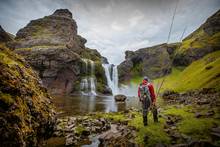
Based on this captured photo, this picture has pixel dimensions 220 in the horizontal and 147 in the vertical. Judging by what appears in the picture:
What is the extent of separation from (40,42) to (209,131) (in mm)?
125361

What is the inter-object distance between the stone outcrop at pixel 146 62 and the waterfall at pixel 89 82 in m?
53.7

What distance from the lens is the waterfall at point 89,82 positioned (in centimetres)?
9736

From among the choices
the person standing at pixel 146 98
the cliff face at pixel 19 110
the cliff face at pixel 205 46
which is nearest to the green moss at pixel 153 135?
the person standing at pixel 146 98

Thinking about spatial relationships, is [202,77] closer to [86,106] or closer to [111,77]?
[86,106]

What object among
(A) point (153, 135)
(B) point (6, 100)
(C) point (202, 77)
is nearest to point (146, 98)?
(A) point (153, 135)

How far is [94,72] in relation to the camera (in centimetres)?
10812

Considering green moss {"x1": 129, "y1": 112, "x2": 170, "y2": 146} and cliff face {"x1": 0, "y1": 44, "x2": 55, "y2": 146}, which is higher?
cliff face {"x1": 0, "y1": 44, "x2": 55, "y2": 146}

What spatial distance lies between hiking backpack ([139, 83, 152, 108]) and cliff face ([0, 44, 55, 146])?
683 centimetres

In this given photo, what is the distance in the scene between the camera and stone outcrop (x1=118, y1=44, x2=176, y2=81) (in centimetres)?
16150

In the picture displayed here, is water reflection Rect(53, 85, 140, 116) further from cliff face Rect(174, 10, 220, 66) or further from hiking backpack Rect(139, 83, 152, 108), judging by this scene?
cliff face Rect(174, 10, 220, 66)

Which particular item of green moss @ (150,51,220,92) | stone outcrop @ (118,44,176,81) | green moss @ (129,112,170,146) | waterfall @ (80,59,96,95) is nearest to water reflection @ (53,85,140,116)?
green moss @ (150,51,220,92)

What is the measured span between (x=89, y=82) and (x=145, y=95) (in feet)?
293

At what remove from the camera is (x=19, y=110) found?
7.73 metres

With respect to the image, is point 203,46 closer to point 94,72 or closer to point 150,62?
point 150,62
